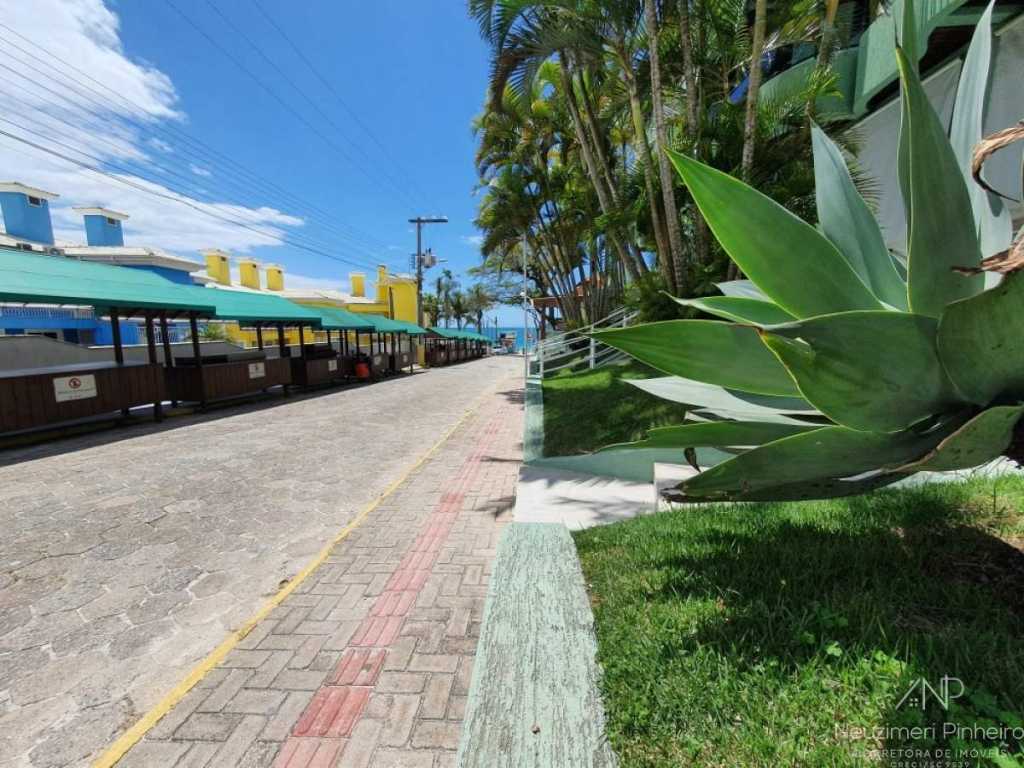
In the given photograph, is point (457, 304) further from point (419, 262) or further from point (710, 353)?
point (710, 353)

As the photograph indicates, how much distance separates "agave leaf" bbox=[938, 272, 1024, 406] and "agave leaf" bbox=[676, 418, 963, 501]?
148 mm

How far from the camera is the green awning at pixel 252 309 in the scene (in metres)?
→ 12.3

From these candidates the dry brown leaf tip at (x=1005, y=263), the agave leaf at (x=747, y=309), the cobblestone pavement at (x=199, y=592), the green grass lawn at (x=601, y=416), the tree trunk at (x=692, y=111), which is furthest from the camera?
the tree trunk at (x=692, y=111)

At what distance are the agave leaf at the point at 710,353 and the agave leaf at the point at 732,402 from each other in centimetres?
14

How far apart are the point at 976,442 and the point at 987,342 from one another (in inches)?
8.7

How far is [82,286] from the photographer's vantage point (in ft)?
27.9

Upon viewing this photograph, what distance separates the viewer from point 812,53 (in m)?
11.6

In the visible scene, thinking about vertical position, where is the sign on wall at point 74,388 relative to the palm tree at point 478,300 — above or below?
below

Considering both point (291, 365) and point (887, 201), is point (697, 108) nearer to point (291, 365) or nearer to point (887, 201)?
point (887, 201)

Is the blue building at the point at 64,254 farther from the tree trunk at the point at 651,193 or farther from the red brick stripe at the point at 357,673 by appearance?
the red brick stripe at the point at 357,673

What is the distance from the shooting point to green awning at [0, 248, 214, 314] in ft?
24.4

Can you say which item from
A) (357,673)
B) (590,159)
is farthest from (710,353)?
(590,159)

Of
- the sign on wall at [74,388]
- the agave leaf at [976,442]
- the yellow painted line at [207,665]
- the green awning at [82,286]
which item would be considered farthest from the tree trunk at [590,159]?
the sign on wall at [74,388]

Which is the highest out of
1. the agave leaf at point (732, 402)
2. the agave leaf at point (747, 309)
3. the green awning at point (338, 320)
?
the green awning at point (338, 320)
